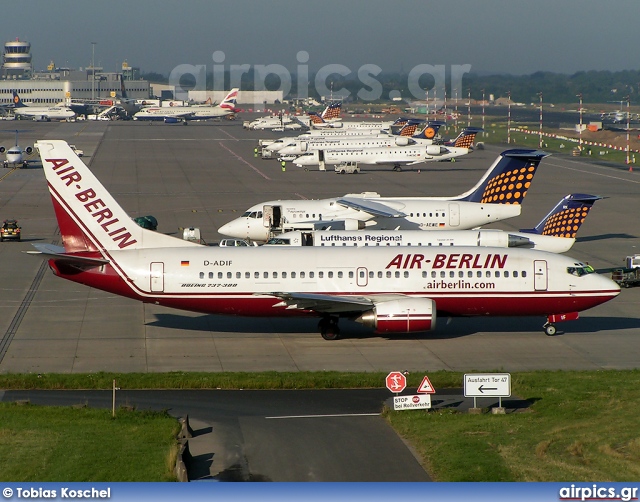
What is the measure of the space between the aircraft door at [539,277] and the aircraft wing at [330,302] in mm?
5755

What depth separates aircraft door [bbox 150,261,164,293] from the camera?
40469mm

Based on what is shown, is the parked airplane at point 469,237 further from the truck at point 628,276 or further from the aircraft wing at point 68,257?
the aircraft wing at point 68,257

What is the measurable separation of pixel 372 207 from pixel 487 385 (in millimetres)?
34225

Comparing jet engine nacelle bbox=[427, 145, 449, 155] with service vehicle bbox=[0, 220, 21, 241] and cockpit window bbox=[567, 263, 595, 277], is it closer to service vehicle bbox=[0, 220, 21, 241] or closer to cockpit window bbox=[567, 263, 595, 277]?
service vehicle bbox=[0, 220, 21, 241]

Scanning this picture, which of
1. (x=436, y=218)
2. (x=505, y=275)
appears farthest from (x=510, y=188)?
(x=505, y=275)

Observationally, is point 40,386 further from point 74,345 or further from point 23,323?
point 23,323

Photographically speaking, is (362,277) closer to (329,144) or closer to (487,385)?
(487,385)

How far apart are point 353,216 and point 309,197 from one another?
3178 cm

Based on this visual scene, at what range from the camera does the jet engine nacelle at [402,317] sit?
39.7 metres

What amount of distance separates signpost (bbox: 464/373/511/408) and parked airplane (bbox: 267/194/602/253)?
71.3 feet

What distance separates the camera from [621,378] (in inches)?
1346

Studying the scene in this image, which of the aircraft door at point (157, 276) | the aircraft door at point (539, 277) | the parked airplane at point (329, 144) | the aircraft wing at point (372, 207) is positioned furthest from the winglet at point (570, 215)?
the parked airplane at point (329, 144)

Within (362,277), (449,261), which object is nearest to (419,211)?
(449,261)

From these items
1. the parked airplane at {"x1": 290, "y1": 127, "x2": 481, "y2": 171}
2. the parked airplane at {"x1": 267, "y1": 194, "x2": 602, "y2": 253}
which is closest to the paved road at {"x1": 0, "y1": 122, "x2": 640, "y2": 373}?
the parked airplane at {"x1": 267, "y1": 194, "x2": 602, "y2": 253}
